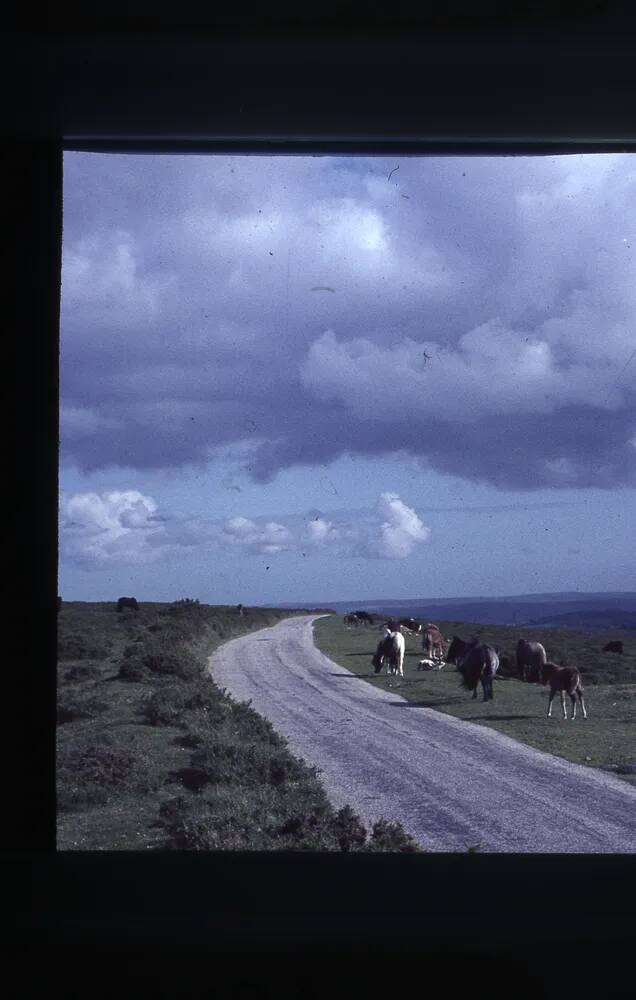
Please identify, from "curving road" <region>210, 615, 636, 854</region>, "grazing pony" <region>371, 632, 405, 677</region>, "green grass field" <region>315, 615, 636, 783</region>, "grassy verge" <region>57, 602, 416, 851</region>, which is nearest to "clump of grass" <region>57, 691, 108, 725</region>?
"grassy verge" <region>57, 602, 416, 851</region>

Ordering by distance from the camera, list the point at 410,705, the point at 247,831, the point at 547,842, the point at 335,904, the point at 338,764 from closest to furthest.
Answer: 1. the point at 335,904
2. the point at 247,831
3. the point at 547,842
4. the point at 338,764
5. the point at 410,705

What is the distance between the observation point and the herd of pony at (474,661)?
11000 millimetres

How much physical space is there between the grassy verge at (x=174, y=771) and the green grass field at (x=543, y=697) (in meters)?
3.21

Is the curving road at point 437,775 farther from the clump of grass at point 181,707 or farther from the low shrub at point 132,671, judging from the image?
the low shrub at point 132,671

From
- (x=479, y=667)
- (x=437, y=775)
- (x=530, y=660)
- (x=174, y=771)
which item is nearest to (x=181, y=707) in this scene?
(x=174, y=771)

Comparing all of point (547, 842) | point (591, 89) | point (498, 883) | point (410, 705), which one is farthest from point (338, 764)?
point (591, 89)

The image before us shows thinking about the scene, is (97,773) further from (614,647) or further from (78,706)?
(614,647)

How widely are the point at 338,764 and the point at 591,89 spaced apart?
8572mm

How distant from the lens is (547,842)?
7637mm

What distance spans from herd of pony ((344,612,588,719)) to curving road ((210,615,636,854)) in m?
0.93

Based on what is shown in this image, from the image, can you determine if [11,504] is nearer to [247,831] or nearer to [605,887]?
[605,887]

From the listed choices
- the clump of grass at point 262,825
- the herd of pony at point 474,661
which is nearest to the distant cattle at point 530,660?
the herd of pony at point 474,661

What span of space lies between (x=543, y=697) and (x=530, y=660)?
93cm

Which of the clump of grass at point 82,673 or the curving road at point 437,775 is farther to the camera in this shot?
the clump of grass at point 82,673
